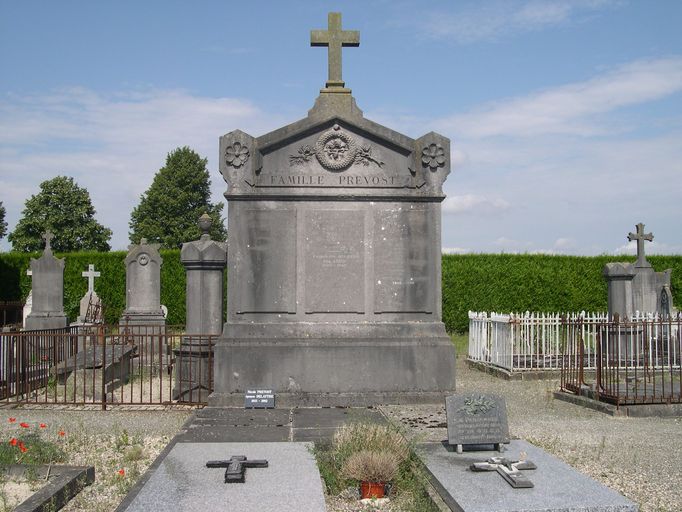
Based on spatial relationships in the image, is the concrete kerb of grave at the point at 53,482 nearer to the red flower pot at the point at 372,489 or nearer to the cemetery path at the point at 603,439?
the red flower pot at the point at 372,489

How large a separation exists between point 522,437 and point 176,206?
3729 cm

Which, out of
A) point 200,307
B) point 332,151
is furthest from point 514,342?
point 332,151

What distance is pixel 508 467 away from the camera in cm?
509

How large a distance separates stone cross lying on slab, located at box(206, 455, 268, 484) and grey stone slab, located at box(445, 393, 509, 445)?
1.62 m

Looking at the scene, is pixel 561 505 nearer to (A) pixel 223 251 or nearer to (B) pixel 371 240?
(B) pixel 371 240

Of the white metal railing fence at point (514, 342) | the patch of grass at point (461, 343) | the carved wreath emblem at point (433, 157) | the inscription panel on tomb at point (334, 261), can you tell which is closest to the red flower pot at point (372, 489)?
the inscription panel on tomb at point (334, 261)

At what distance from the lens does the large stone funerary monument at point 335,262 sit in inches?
338

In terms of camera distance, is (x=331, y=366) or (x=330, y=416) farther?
(x=331, y=366)

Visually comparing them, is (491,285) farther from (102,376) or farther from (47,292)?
(102,376)

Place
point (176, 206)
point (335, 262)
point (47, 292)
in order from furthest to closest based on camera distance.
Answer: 1. point (176, 206)
2. point (47, 292)
3. point (335, 262)

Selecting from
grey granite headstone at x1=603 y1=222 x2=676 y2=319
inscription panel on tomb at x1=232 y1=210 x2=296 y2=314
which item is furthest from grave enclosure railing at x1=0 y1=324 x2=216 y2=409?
grey granite headstone at x1=603 y1=222 x2=676 y2=319

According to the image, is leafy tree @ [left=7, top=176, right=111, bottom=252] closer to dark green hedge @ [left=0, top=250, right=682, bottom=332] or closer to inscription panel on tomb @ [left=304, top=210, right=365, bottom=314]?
dark green hedge @ [left=0, top=250, right=682, bottom=332]

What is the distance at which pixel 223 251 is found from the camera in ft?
35.6

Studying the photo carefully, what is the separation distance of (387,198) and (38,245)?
36621 millimetres
